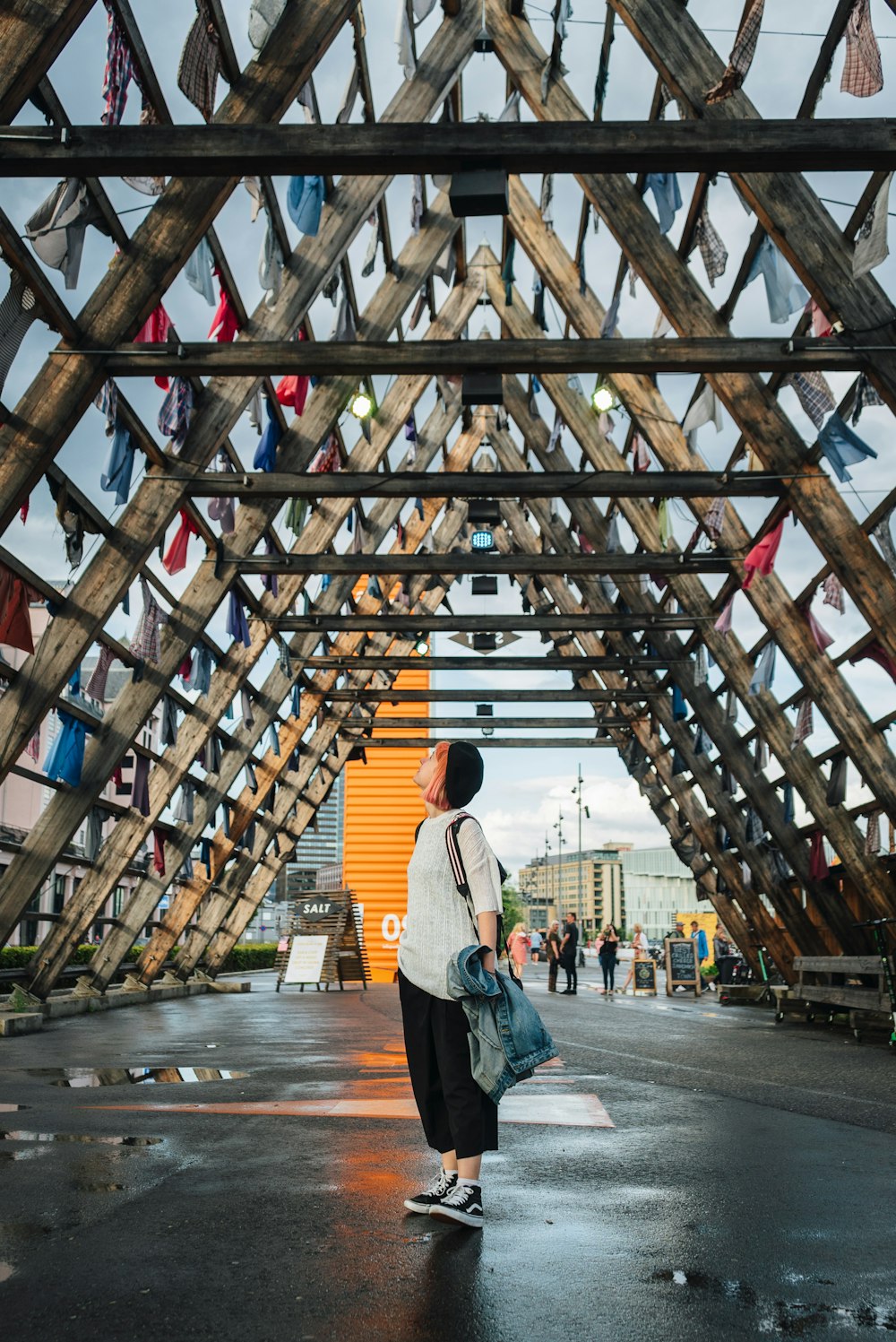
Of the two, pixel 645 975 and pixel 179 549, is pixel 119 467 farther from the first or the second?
pixel 645 975

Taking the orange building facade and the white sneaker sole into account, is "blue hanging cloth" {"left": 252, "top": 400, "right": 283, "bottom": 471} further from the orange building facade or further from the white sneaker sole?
the orange building facade

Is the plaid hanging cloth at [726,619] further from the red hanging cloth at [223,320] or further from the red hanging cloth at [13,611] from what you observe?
the red hanging cloth at [13,611]

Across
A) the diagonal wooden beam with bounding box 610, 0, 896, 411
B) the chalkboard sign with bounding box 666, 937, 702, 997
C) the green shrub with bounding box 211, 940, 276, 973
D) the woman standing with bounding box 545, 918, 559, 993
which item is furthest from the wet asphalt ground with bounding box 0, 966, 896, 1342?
the green shrub with bounding box 211, 940, 276, 973

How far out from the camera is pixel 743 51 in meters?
8.17

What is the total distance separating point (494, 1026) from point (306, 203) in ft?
26.1

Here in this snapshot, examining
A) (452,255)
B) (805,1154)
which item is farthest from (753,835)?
(805,1154)

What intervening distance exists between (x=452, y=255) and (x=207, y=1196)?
1437cm

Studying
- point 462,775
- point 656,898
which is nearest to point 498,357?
point 462,775

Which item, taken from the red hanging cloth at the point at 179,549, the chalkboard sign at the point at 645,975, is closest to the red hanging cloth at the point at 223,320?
the red hanging cloth at the point at 179,549

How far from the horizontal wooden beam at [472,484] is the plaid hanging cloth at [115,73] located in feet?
12.7

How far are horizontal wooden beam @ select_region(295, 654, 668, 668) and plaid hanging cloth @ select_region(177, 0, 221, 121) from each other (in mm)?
10840

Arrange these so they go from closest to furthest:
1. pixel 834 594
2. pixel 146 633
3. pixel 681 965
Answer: pixel 834 594, pixel 146 633, pixel 681 965

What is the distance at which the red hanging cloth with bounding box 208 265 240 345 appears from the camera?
35.3 ft

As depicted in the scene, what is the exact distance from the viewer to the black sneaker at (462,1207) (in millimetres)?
3725
